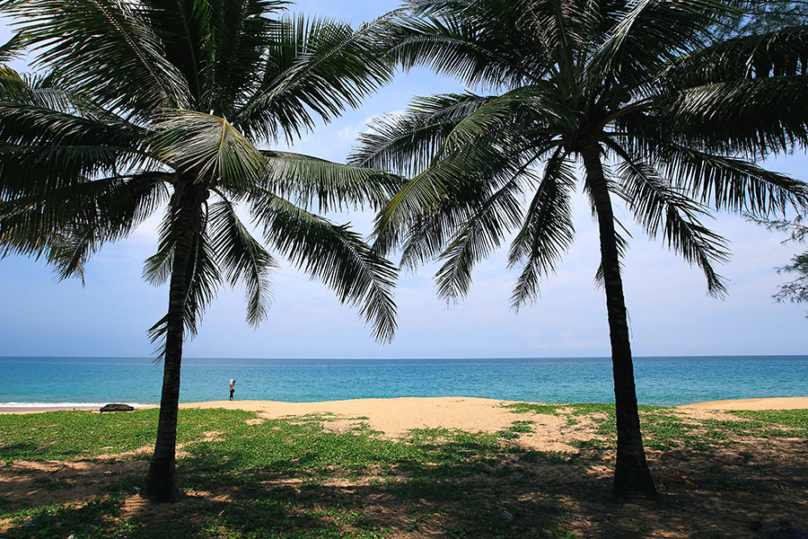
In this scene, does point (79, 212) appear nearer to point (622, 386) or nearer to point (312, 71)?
point (312, 71)

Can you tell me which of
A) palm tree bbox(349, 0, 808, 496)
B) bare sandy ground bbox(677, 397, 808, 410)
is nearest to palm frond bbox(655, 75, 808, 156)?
palm tree bbox(349, 0, 808, 496)

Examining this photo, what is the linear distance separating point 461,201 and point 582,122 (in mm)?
2113

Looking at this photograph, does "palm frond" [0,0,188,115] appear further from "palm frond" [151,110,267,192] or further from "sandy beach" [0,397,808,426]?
"sandy beach" [0,397,808,426]

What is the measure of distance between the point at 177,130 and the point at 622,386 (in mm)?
5794

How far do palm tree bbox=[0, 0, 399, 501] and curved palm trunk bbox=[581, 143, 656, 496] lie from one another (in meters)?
2.95

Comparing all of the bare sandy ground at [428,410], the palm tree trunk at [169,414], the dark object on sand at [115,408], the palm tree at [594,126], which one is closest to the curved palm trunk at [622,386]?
the palm tree at [594,126]

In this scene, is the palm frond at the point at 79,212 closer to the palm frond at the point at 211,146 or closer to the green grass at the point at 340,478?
the palm frond at the point at 211,146

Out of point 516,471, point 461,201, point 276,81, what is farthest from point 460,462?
point 276,81

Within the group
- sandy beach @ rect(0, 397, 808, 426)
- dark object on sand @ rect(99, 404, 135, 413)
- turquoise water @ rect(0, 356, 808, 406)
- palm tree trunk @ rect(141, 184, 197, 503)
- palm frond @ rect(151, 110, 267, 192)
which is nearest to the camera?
palm frond @ rect(151, 110, 267, 192)

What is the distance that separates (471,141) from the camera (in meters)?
4.91

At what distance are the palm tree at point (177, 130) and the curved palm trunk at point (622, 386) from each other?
2949 millimetres

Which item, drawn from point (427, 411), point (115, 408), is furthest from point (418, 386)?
point (115, 408)

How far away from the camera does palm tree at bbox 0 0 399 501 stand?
4527mm

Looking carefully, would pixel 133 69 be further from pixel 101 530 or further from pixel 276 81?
pixel 101 530
